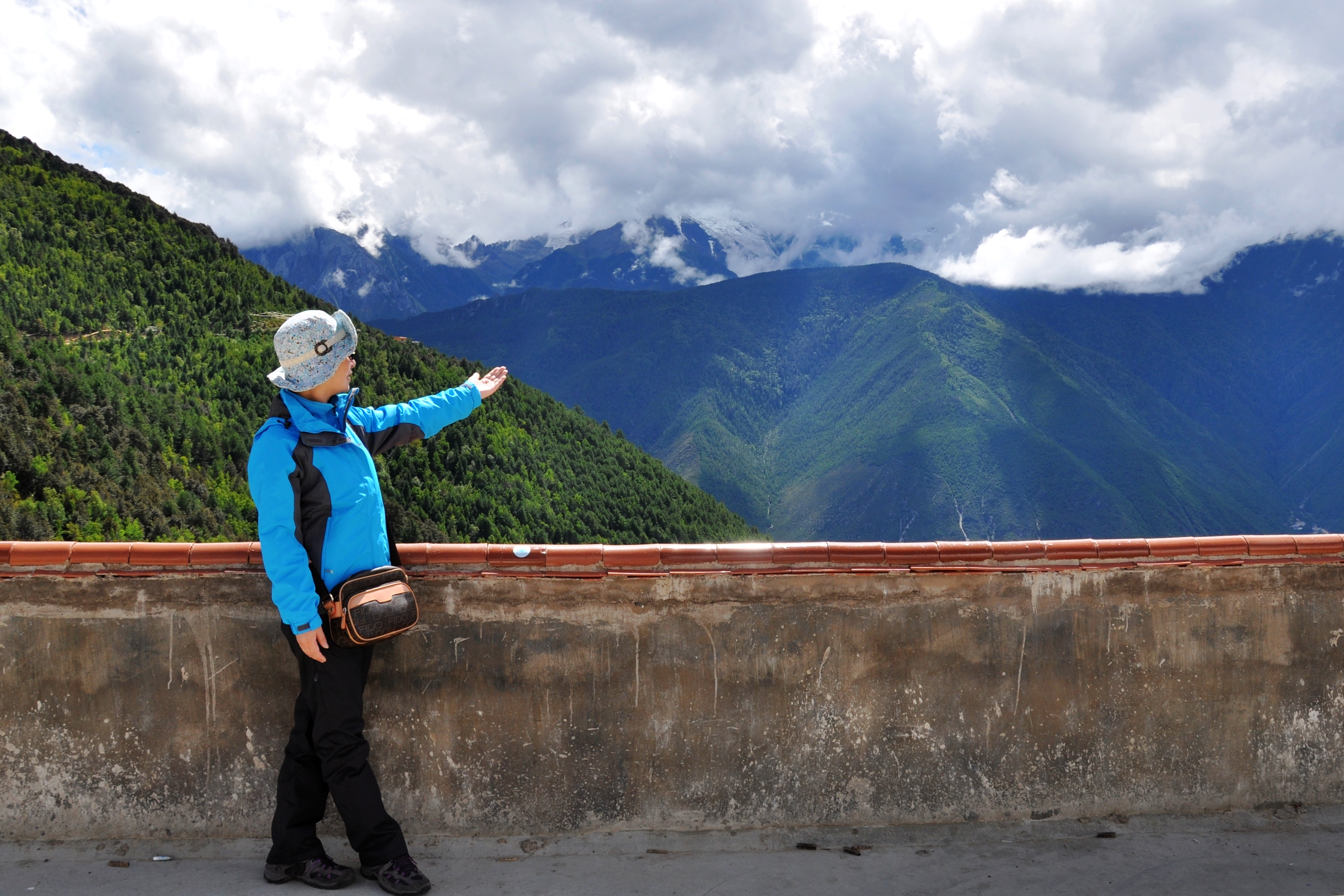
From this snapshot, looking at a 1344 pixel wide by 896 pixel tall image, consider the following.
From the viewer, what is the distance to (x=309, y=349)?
326 cm

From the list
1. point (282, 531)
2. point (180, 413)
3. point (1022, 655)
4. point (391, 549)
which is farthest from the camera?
point (180, 413)

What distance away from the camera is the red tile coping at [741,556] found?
12.0 ft

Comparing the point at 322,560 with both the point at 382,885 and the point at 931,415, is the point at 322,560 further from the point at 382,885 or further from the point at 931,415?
the point at 931,415

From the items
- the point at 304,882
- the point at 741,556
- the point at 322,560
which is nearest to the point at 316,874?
the point at 304,882

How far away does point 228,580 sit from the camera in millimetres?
3717

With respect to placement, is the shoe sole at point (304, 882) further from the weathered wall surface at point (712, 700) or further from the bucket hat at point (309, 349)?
the bucket hat at point (309, 349)

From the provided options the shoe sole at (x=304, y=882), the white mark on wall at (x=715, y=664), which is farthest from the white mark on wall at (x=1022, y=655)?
the shoe sole at (x=304, y=882)

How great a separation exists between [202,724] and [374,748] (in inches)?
28.8

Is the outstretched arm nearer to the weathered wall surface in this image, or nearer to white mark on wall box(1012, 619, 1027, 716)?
the weathered wall surface

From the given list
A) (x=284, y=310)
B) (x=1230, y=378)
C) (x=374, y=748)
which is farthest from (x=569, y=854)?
(x=1230, y=378)

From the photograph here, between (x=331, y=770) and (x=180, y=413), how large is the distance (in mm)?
33449

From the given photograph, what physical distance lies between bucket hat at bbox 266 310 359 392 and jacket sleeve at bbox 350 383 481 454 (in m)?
0.26

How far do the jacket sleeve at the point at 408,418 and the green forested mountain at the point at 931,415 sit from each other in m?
93.7

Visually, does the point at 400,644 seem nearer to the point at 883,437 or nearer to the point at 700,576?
the point at 700,576
